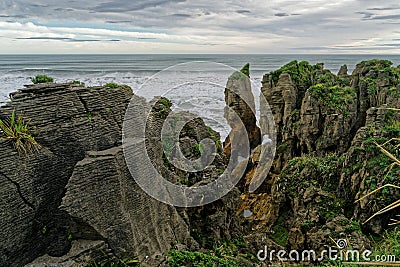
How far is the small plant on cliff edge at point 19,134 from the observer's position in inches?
295

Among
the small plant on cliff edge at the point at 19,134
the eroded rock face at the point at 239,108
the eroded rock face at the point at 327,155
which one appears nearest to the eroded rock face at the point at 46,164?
the small plant on cliff edge at the point at 19,134

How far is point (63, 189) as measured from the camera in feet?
27.3

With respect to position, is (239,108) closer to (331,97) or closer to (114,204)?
(331,97)

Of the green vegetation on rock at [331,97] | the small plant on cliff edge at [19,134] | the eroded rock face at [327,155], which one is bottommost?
the eroded rock face at [327,155]

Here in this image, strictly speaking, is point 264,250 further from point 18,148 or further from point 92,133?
point 18,148

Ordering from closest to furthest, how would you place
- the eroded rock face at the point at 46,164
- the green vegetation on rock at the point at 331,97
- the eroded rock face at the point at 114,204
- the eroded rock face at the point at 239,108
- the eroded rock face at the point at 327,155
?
1. the eroded rock face at the point at 46,164
2. the eroded rock face at the point at 114,204
3. the eroded rock face at the point at 327,155
4. the green vegetation on rock at the point at 331,97
5. the eroded rock face at the point at 239,108

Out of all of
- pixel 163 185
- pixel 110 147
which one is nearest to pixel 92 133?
pixel 110 147

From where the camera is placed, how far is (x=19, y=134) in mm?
7629

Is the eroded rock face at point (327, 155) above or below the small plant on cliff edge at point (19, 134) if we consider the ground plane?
below

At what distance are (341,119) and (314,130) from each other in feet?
4.87

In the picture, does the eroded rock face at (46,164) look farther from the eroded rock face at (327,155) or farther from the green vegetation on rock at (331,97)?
the green vegetation on rock at (331,97)

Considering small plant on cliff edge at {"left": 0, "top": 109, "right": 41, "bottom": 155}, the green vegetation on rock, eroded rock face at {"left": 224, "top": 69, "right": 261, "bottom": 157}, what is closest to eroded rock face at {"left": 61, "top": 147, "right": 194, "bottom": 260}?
small plant on cliff edge at {"left": 0, "top": 109, "right": 41, "bottom": 155}

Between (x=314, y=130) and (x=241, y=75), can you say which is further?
(x=241, y=75)

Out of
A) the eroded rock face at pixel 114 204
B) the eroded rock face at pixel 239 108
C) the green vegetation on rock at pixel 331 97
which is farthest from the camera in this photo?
the eroded rock face at pixel 239 108
